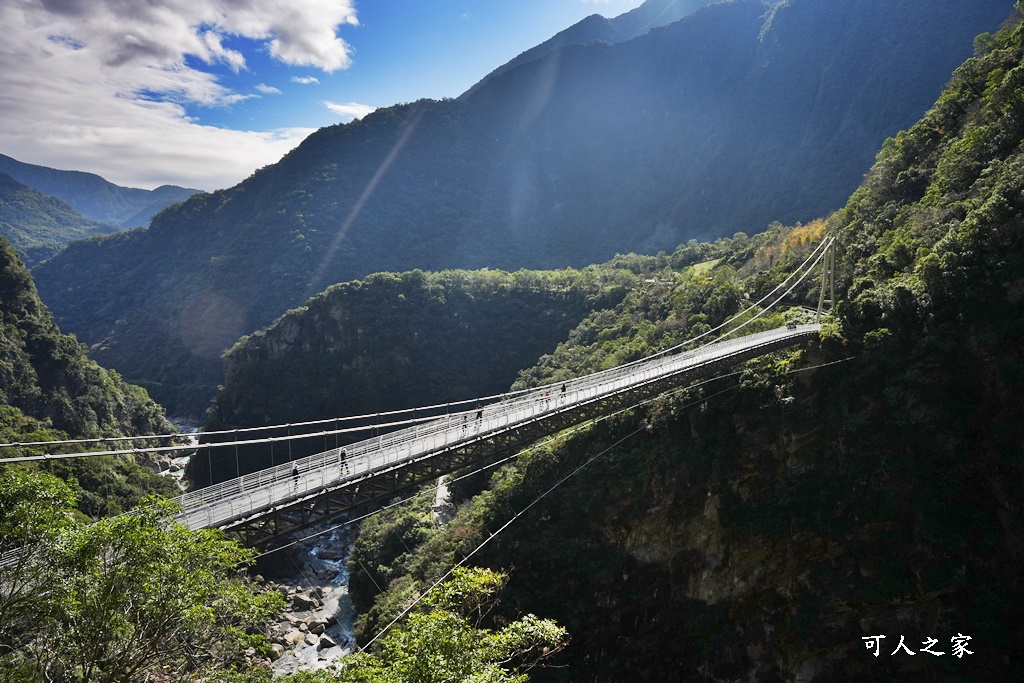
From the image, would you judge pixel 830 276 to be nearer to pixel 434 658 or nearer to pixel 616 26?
pixel 434 658

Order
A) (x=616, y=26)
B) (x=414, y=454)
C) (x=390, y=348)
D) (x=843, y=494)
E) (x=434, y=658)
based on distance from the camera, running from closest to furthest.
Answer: (x=434, y=658)
(x=414, y=454)
(x=843, y=494)
(x=390, y=348)
(x=616, y=26)

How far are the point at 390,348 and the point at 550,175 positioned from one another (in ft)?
257

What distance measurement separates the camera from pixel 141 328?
78.6 metres

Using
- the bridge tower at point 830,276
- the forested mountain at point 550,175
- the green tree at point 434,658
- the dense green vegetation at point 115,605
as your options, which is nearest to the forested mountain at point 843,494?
the bridge tower at point 830,276

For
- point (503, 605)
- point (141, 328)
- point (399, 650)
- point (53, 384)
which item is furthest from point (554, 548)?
point (141, 328)

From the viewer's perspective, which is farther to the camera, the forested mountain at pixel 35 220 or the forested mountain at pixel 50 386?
the forested mountain at pixel 35 220

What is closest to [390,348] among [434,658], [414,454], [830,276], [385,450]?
[385,450]

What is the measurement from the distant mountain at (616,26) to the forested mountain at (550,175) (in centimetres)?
3339

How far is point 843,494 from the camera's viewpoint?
604 inches

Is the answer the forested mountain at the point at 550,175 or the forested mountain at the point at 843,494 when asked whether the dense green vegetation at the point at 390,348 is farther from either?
the forested mountain at the point at 843,494

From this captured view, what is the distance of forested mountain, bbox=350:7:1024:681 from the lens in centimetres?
1370

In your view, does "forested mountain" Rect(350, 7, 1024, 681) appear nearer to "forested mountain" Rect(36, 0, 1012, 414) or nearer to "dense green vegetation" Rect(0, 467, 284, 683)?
"dense green vegetation" Rect(0, 467, 284, 683)

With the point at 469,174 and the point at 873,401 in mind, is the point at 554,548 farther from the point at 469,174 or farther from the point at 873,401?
the point at 469,174

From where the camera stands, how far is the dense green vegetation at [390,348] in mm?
46719
